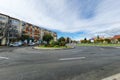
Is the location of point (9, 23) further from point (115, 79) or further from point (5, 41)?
point (115, 79)

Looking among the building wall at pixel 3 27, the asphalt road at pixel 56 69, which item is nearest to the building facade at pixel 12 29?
the building wall at pixel 3 27

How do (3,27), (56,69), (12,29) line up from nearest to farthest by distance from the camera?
(56,69), (3,27), (12,29)

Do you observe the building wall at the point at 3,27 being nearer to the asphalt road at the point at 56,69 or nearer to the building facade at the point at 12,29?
the building facade at the point at 12,29

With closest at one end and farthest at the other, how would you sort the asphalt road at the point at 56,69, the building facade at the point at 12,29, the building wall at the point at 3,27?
the asphalt road at the point at 56,69
the building wall at the point at 3,27
the building facade at the point at 12,29

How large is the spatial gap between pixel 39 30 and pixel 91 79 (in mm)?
84928

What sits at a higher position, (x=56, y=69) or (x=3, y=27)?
(x=3, y=27)

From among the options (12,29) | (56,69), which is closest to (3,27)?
(12,29)

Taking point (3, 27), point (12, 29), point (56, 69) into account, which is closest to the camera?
point (56, 69)

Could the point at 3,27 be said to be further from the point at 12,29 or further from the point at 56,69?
the point at 56,69

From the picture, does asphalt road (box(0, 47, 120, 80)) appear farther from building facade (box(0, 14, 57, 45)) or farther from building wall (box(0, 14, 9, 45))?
building facade (box(0, 14, 57, 45))

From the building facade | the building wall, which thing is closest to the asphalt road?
the building wall

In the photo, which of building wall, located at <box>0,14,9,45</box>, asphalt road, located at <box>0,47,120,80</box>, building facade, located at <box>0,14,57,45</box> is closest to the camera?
asphalt road, located at <box>0,47,120,80</box>

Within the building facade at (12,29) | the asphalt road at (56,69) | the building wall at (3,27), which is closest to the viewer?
the asphalt road at (56,69)

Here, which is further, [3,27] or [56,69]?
[3,27]
